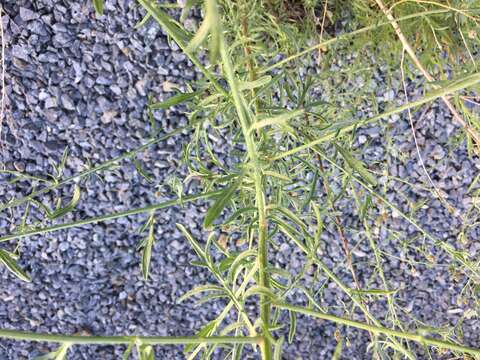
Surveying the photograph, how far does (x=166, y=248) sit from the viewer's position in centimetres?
129

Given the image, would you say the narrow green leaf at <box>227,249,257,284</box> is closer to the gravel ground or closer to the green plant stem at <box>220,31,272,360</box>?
the green plant stem at <box>220,31,272,360</box>

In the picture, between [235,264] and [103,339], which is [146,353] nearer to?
[103,339]

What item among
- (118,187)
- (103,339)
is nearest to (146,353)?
(103,339)

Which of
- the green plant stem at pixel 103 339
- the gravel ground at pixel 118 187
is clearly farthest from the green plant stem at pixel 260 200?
the gravel ground at pixel 118 187

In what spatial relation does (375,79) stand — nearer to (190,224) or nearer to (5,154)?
(190,224)

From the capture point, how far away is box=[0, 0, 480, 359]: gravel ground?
117 centimetres

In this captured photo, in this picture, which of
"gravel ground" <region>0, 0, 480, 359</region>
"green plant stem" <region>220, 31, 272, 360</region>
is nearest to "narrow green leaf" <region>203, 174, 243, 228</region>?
"green plant stem" <region>220, 31, 272, 360</region>

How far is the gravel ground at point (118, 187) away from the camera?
46.2 inches

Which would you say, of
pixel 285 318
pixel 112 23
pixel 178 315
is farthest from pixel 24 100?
pixel 285 318

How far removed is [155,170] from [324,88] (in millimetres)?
436

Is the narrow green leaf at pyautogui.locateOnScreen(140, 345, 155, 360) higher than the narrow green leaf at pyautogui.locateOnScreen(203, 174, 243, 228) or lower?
lower

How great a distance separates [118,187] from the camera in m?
1.24

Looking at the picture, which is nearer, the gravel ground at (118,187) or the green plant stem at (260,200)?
the green plant stem at (260,200)

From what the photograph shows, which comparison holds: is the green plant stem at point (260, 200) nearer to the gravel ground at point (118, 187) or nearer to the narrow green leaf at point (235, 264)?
the narrow green leaf at point (235, 264)
